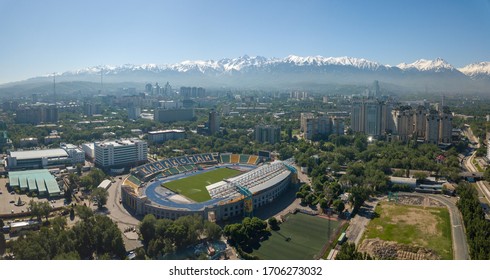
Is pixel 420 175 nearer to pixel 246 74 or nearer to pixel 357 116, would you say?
pixel 357 116

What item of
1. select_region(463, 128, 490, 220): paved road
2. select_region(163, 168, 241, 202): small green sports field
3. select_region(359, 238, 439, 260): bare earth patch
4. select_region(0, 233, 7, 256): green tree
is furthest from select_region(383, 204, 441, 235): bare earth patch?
select_region(0, 233, 7, 256): green tree

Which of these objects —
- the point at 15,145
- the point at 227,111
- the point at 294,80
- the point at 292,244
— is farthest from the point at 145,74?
the point at 292,244

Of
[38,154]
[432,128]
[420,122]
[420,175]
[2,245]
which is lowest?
[2,245]

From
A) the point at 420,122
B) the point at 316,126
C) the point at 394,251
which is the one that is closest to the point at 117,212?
the point at 394,251

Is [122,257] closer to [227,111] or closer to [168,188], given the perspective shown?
[168,188]

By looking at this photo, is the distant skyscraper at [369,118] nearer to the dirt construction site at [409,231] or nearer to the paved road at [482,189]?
the paved road at [482,189]

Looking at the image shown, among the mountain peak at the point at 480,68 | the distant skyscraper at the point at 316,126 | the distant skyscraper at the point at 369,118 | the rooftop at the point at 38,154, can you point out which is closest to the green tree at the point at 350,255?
the mountain peak at the point at 480,68
